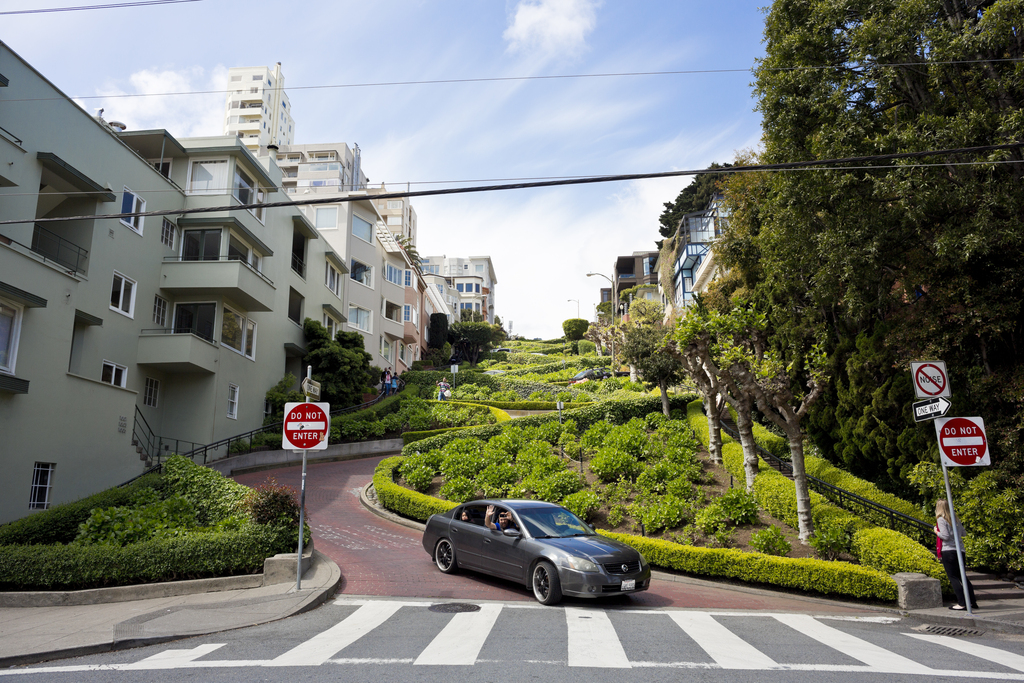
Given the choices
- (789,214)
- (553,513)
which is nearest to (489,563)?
(553,513)

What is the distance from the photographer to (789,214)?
14648 millimetres

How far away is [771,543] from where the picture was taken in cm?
1289

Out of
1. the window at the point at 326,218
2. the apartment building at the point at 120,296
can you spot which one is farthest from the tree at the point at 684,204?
the apartment building at the point at 120,296

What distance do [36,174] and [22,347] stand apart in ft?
16.2

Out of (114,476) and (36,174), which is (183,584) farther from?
(36,174)

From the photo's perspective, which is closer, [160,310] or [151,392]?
[151,392]

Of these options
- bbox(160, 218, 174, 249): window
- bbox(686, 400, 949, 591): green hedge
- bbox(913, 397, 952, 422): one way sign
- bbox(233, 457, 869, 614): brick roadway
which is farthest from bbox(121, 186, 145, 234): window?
bbox(913, 397, 952, 422): one way sign

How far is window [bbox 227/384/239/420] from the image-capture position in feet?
83.3

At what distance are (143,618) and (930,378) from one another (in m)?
12.6

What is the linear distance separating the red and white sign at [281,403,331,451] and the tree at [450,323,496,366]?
56969 mm

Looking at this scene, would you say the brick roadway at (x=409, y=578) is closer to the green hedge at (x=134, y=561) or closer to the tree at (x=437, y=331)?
the green hedge at (x=134, y=561)

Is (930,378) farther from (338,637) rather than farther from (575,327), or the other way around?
(575,327)

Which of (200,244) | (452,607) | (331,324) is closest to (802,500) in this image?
(452,607)

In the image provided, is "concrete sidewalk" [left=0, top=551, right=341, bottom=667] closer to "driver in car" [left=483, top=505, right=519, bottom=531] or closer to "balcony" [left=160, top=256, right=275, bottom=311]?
"driver in car" [left=483, top=505, right=519, bottom=531]
